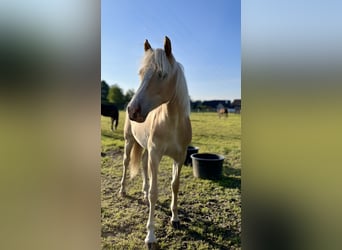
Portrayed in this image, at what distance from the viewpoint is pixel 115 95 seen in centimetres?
99

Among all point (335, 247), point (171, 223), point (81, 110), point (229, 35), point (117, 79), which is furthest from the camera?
point (171, 223)

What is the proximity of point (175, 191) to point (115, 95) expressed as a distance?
0.63m

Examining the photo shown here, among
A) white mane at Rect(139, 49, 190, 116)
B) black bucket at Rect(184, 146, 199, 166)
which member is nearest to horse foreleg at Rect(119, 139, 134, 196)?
black bucket at Rect(184, 146, 199, 166)

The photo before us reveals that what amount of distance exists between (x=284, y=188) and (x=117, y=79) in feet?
2.49

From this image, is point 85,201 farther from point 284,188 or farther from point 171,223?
point 171,223

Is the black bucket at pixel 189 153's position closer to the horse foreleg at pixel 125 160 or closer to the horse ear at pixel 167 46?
the horse foreleg at pixel 125 160

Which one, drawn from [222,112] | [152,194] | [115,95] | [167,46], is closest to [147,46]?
[167,46]

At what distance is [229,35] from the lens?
33.7 inches

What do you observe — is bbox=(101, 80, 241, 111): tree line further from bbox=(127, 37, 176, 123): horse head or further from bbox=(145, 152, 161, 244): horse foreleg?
bbox=(145, 152, 161, 244): horse foreleg

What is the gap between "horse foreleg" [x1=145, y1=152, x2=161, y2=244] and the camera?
108 cm

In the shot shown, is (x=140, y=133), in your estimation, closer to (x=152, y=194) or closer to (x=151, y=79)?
(x=152, y=194)

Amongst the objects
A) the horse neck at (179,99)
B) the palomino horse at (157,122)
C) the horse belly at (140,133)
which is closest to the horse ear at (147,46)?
the palomino horse at (157,122)

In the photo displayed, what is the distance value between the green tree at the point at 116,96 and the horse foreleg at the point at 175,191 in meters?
0.51

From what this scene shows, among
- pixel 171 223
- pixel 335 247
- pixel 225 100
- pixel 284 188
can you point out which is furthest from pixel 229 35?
pixel 171 223
